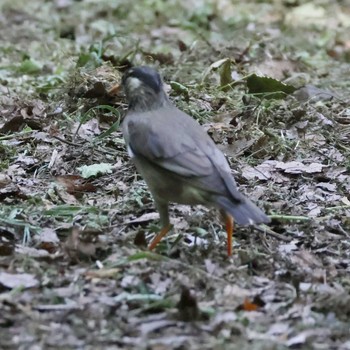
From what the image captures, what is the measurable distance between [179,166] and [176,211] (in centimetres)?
86

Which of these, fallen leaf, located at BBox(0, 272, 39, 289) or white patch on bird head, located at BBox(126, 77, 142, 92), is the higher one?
white patch on bird head, located at BBox(126, 77, 142, 92)

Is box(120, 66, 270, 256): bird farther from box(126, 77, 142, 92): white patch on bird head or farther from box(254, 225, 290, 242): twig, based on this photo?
box(254, 225, 290, 242): twig

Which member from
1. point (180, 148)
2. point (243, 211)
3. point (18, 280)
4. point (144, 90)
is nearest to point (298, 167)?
point (144, 90)

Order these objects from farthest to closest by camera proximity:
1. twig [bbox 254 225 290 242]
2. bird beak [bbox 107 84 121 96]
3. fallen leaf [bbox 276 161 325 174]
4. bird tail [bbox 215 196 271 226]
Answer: bird beak [bbox 107 84 121 96] < fallen leaf [bbox 276 161 325 174] < twig [bbox 254 225 290 242] < bird tail [bbox 215 196 271 226]

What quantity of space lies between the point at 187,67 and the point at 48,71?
1392mm

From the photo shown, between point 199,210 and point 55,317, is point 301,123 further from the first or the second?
point 55,317

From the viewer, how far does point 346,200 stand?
5586mm

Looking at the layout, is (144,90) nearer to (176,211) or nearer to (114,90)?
(176,211)

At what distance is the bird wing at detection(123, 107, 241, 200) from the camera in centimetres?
446

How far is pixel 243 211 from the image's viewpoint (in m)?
4.29

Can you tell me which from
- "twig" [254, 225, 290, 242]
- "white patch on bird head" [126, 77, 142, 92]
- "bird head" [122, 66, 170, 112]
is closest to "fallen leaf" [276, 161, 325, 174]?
"twig" [254, 225, 290, 242]

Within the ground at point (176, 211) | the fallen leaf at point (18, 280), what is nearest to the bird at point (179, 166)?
the ground at point (176, 211)

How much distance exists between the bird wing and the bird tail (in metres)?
0.04

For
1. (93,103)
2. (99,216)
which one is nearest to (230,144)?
(93,103)
